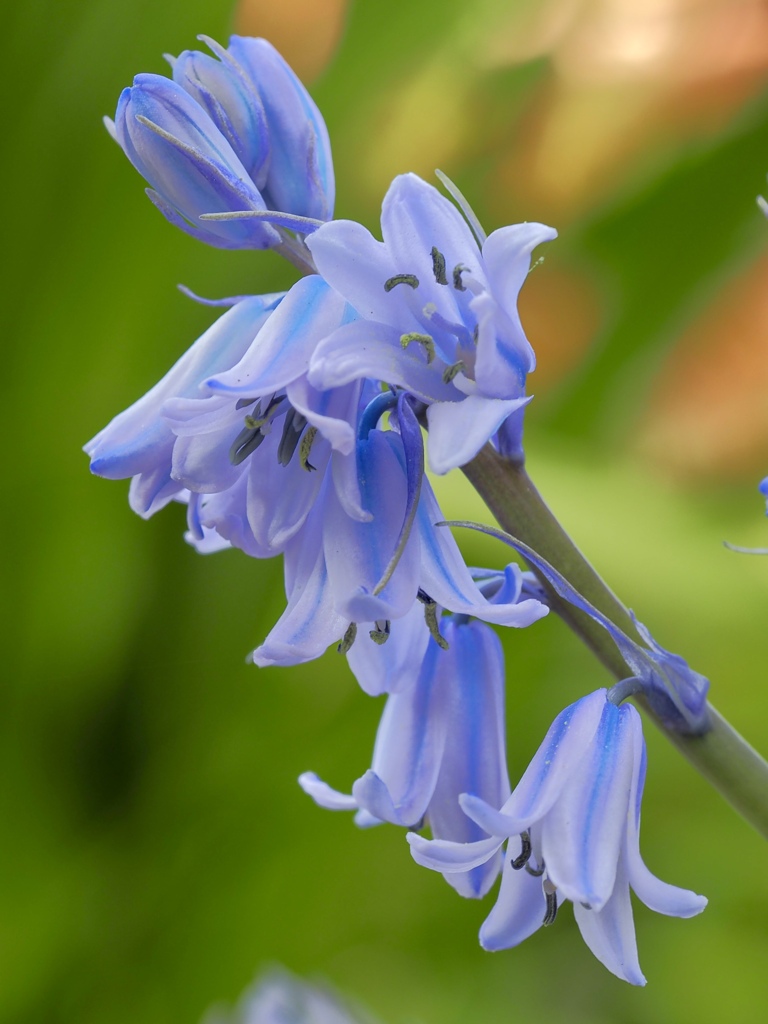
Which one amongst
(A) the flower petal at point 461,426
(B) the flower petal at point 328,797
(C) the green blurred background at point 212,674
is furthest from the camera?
(C) the green blurred background at point 212,674

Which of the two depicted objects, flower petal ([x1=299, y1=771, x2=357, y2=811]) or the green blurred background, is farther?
the green blurred background

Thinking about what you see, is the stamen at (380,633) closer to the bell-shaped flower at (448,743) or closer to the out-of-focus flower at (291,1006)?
the bell-shaped flower at (448,743)

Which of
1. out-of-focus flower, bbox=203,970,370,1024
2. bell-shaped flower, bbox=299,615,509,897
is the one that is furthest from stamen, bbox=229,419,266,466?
out-of-focus flower, bbox=203,970,370,1024

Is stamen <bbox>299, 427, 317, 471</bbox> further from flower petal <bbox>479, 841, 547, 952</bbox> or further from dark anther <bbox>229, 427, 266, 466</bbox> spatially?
flower petal <bbox>479, 841, 547, 952</bbox>

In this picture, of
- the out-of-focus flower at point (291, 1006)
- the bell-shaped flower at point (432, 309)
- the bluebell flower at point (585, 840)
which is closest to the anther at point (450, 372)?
the bell-shaped flower at point (432, 309)

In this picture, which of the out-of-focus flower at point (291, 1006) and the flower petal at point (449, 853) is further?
the out-of-focus flower at point (291, 1006)

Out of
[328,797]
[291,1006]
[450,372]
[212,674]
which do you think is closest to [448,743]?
[328,797]

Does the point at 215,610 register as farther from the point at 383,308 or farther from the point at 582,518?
the point at 383,308
